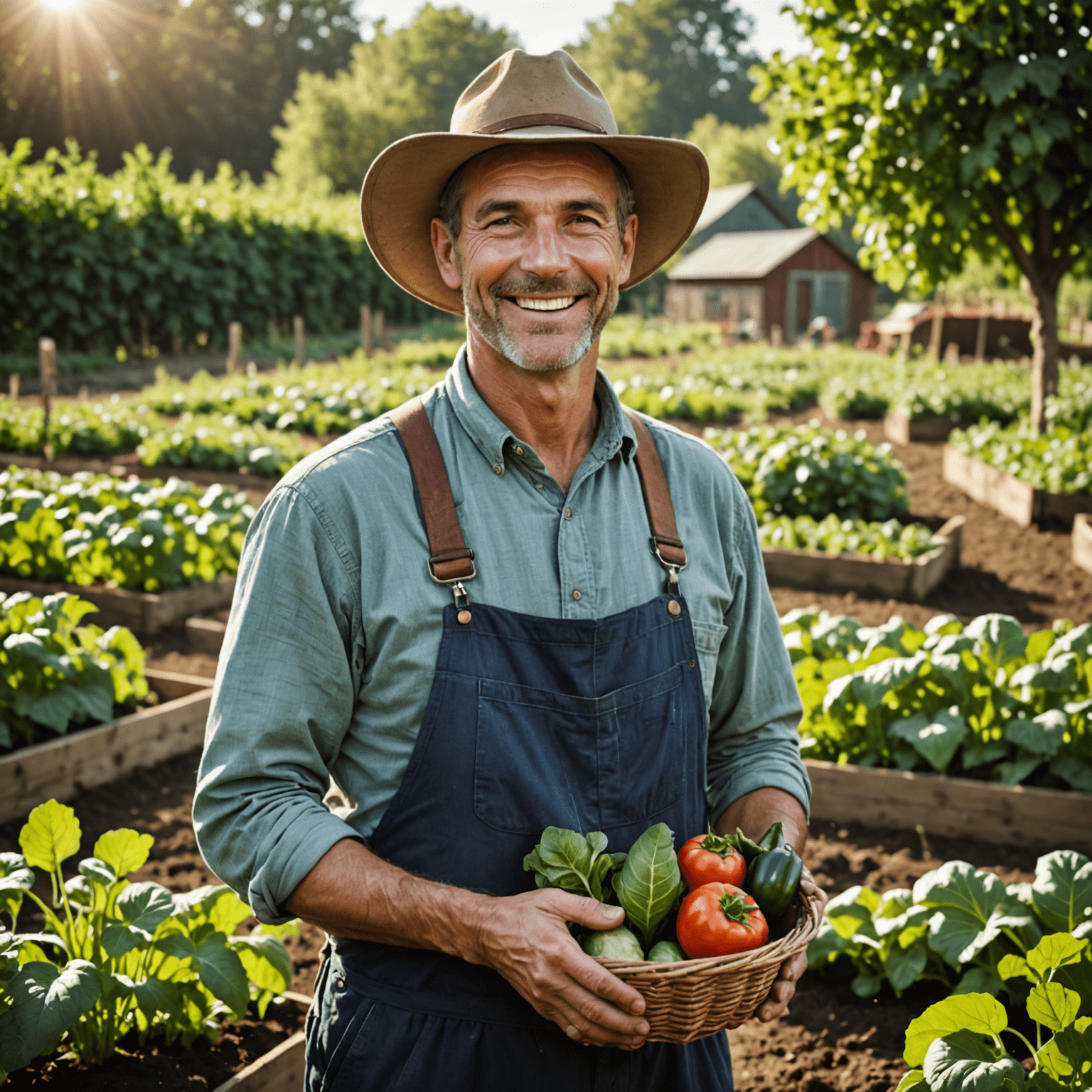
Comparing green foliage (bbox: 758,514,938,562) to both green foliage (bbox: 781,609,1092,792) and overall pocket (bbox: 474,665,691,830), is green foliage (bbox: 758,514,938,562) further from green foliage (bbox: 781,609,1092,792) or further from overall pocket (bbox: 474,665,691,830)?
overall pocket (bbox: 474,665,691,830)

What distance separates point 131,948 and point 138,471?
8.97 meters

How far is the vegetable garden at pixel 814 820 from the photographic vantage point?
233cm

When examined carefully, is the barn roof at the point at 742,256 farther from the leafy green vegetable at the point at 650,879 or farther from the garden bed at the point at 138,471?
the leafy green vegetable at the point at 650,879

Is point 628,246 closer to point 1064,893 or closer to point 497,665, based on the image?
point 497,665

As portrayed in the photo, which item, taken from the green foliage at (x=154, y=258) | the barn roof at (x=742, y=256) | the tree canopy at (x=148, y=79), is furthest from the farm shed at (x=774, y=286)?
the tree canopy at (x=148, y=79)

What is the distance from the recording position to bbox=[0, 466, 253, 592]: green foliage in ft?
22.7

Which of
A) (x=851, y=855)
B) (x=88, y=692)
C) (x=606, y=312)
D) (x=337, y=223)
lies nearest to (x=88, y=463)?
(x=88, y=692)

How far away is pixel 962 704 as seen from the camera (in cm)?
443

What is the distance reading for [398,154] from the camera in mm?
2117

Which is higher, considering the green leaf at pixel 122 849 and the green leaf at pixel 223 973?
the green leaf at pixel 122 849

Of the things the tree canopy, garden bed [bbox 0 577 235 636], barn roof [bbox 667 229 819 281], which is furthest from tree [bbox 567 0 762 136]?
garden bed [bbox 0 577 235 636]

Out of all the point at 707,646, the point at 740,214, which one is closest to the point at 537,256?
the point at 707,646

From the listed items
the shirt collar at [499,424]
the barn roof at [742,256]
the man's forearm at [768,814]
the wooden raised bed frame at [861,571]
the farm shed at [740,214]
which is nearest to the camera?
the shirt collar at [499,424]

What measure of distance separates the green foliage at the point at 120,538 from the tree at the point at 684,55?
9416cm
